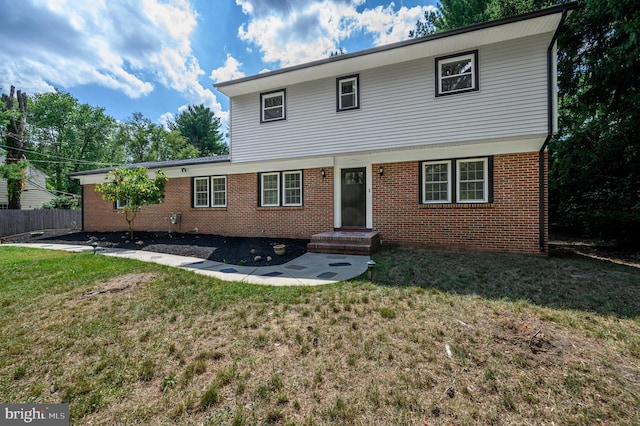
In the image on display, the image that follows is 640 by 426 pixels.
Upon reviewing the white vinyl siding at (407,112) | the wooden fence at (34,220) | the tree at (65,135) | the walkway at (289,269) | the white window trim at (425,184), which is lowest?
the walkway at (289,269)

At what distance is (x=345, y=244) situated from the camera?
7.25m

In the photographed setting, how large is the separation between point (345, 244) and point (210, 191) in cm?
660

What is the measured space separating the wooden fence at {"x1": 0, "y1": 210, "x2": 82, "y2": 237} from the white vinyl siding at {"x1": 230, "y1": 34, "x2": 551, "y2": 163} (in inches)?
534

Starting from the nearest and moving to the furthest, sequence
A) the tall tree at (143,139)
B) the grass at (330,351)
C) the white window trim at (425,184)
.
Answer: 1. the grass at (330,351)
2. the white window trim at (425,184)
3. the tall tree at (143,139)

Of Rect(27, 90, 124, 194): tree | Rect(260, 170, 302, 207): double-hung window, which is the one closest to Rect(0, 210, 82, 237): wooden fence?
Rect(260, 170, 302, 207): double-hung window

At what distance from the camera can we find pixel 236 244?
8.73 m

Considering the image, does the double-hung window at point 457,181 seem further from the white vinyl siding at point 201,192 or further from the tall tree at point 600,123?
the white vinyl siding at point 201,192

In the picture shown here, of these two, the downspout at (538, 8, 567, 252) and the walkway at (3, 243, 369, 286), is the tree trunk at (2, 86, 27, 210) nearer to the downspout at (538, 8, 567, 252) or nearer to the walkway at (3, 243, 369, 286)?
the walkway at (3, 243, 369, 286)

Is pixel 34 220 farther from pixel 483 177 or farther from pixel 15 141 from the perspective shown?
pixel 483 177

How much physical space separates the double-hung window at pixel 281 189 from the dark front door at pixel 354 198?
1.65 m

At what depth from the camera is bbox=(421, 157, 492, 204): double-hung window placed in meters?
7.50

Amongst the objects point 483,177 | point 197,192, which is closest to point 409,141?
point 483,177

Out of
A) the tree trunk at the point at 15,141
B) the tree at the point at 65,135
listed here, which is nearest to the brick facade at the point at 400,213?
the tree trunk at the point at 15,141

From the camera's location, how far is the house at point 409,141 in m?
6.46
